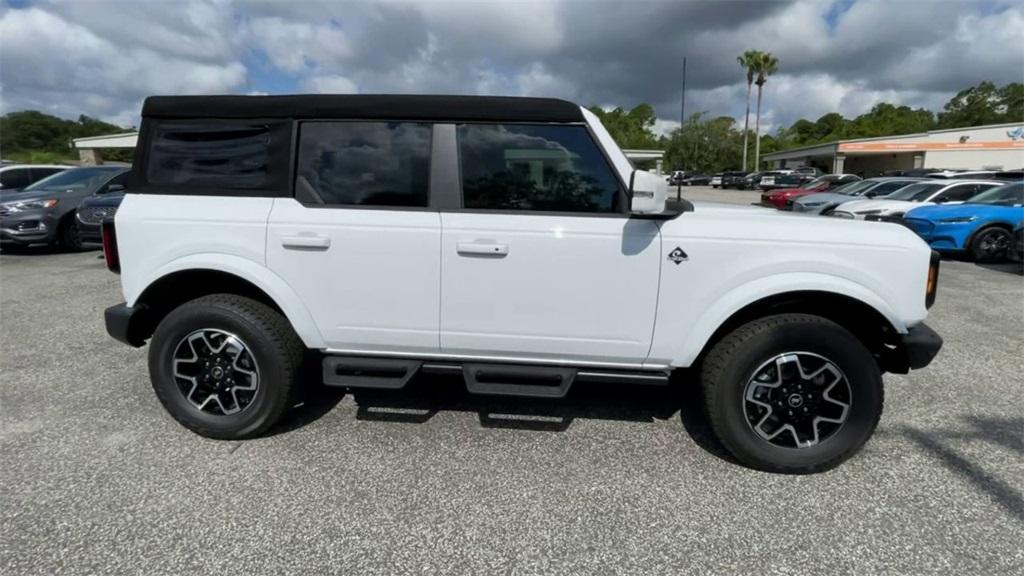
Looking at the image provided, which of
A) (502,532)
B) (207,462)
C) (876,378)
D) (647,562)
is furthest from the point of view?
(207,462)

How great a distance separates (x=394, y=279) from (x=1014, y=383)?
463 cm

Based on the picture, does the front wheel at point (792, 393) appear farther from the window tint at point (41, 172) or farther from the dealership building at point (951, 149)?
the dealership building at point (951, 149)

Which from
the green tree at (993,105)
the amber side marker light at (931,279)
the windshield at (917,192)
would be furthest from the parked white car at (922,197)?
the green tree at (993,105)

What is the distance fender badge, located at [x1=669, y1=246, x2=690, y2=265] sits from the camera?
8.84ft

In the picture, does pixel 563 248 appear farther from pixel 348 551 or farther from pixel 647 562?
pixel 348 551

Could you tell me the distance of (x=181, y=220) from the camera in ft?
9.59

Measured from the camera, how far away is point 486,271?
279 cm

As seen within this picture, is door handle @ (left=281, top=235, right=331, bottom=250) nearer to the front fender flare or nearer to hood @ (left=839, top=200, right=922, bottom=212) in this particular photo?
the front fender flare

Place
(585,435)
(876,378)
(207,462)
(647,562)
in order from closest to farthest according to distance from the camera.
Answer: (647,562)
(876,378)
(207,462)
(585,435)

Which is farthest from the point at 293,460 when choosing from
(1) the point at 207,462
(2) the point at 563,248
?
(2) the point at 563,248

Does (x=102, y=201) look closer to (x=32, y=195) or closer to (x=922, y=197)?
(x=32, y=195)

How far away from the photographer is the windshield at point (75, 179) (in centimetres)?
1018

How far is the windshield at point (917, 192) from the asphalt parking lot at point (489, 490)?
9.54 meters

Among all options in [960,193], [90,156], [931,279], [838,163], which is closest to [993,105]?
[838,163]
